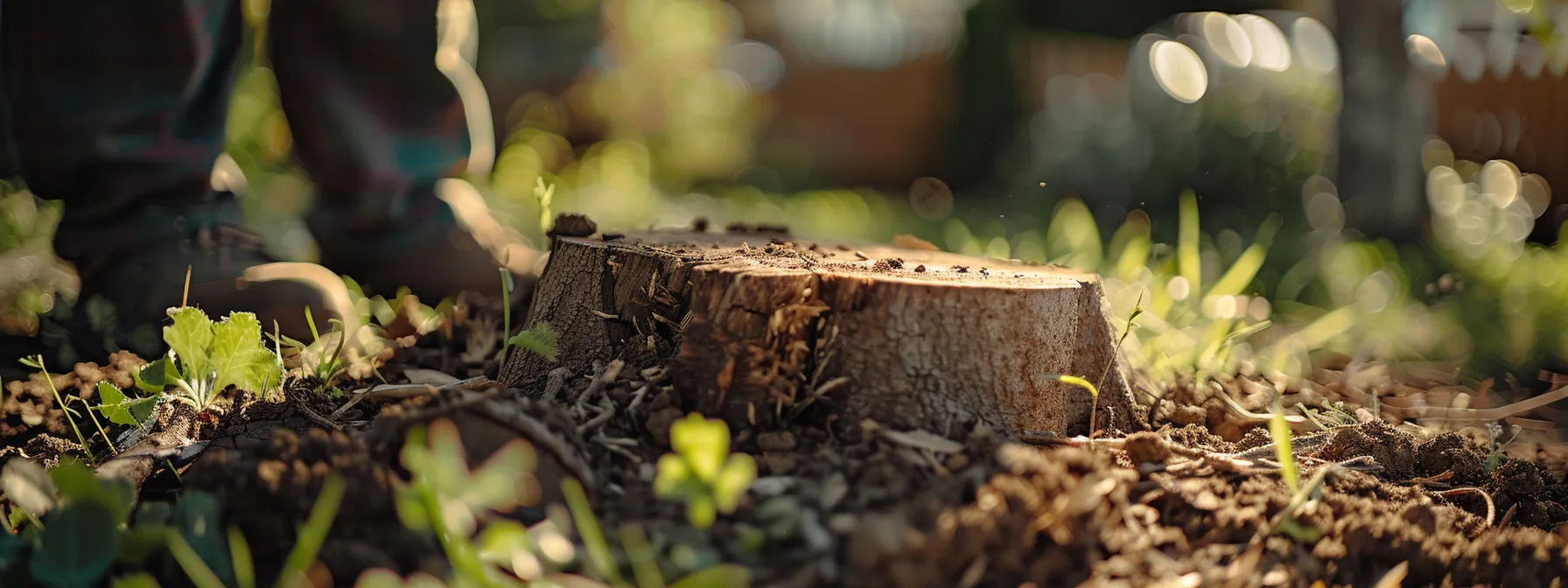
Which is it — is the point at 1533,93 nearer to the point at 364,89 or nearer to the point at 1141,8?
the point at 1141,8

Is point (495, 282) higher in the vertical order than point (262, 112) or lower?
lower

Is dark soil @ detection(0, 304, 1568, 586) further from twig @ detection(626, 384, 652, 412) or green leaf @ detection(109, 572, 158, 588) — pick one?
green leaf @ detection(109, 572, 158, 588)

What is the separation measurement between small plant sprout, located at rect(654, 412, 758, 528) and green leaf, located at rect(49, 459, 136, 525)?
477 mm

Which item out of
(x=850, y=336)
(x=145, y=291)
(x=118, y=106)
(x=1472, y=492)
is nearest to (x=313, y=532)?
(x=850, y=336)

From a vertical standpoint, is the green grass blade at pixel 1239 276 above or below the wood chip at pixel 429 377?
above

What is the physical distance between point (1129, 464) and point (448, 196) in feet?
5.30

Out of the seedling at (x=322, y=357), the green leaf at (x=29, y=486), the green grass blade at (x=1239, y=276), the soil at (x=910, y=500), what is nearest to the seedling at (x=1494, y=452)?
the soil at (x=910, y=500)

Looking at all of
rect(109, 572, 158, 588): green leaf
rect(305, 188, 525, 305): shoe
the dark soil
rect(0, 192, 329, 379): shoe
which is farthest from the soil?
rect(305, 188, 525, 305): shoe

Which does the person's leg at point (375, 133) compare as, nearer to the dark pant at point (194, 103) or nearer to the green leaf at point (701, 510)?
the dark pant at point (194, 103)

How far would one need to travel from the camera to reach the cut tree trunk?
1165 mm

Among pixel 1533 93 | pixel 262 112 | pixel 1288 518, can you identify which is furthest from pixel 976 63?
pixel 1288 518

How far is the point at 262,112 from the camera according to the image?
333cm

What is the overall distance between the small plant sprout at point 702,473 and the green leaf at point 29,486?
22.1 inches

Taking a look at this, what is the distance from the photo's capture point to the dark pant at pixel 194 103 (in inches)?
67.7
